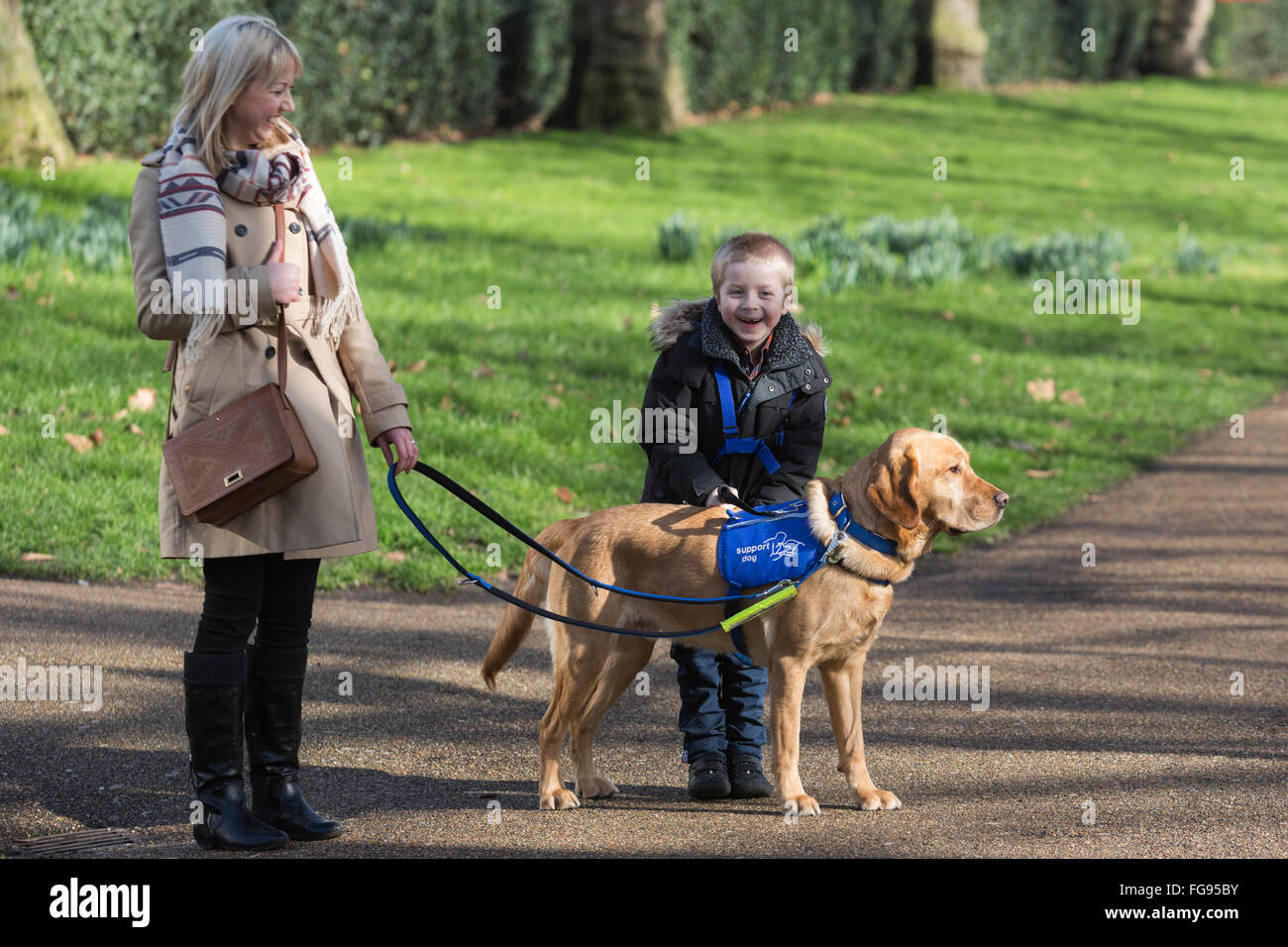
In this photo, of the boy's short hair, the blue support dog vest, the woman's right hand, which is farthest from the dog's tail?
the woman's right hand

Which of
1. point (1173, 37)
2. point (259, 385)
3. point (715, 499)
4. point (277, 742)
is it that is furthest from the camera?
point (1173, 37)

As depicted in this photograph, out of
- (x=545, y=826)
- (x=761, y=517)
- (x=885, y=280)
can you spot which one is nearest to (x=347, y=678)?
(x=545, y=826)

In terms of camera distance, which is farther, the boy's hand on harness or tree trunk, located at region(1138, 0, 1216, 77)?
tree trunk, located at region(1138, 0, 1216, 77)

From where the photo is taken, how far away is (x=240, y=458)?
12.1 ft

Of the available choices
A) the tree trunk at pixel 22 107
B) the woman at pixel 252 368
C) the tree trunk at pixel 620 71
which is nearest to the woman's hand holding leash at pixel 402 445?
the woman at pixel 252 368

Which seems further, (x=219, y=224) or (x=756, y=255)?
(x=756, y=255)

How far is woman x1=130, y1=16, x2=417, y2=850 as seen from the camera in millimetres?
3725

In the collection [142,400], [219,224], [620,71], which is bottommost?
[142,400]

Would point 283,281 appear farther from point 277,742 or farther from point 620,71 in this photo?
point 620,71

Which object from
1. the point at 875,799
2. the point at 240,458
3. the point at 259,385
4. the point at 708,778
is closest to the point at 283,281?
the point at 259,385

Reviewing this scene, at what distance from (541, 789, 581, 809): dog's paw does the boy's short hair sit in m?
1.61

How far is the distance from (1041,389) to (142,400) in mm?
6621

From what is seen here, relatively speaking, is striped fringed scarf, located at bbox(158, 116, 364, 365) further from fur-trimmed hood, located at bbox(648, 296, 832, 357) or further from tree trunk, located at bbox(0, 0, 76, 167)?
tree trunk, located at bbox(0, 0, 76, 167)

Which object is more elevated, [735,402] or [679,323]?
[679,323]
